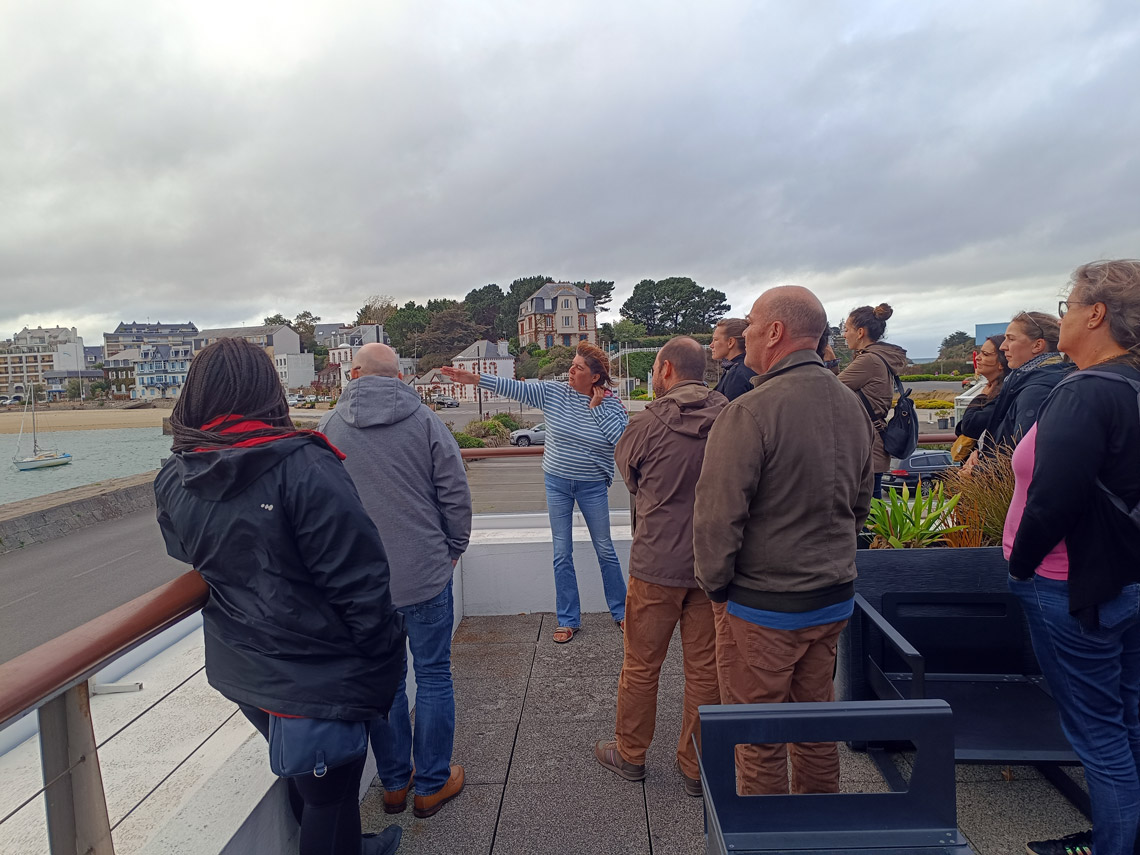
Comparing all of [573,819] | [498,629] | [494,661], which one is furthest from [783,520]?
[498,629]

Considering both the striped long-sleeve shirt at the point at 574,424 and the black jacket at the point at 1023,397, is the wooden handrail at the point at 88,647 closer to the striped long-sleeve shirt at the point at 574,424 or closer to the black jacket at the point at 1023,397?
the striped long-sleeve shirt at the point at 574,424

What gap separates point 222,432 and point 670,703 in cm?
244

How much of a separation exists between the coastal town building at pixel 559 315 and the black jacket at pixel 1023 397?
83309mm

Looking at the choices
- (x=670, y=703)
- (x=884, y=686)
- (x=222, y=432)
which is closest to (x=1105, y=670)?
(x=884, y=686)

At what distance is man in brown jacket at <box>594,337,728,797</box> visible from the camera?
98.3 inches

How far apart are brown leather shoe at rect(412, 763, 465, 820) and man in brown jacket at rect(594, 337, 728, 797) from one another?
1.93ft

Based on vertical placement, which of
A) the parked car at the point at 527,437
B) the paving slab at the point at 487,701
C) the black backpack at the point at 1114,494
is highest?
the black backpack at the point at 1114,494

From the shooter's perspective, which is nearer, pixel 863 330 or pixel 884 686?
pixel 884 686

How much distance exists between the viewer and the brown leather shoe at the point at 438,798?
7.86 ft

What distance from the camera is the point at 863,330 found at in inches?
152

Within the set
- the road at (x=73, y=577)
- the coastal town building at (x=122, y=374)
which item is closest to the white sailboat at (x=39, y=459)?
the road at (x=73, y=577)

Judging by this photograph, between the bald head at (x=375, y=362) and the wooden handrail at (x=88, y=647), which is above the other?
the bald head at (x=375, y=362)

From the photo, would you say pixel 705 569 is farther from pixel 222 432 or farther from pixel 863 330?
pixel 863 330

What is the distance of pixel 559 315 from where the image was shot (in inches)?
3467
